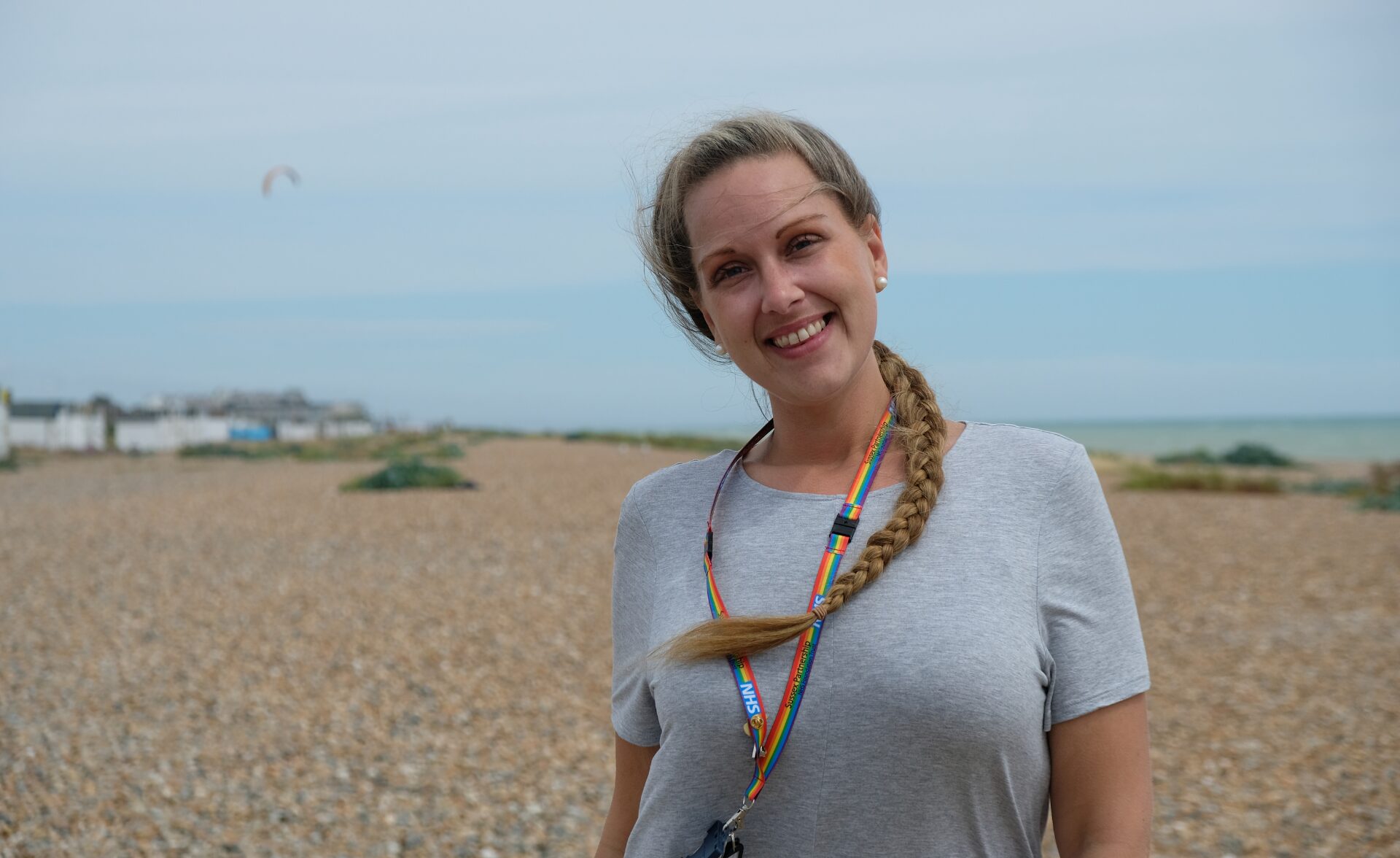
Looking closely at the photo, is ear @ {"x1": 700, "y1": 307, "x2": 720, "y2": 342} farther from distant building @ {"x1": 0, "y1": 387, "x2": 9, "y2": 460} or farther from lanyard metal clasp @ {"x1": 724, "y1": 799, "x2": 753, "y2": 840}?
distant building @ {"x1": 0, "y1": 387, "x2": 9, "y2": 460}

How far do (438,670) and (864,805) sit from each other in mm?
6501

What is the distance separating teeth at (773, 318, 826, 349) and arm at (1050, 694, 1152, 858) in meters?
0.61

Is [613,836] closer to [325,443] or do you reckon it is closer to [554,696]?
[554,696]

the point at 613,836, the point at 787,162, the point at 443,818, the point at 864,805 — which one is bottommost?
the point at 443,818

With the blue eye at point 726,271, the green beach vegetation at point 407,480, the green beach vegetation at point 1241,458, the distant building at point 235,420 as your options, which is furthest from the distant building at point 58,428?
the blue eye at point 726,271

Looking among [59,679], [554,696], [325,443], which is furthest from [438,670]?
[325,443]

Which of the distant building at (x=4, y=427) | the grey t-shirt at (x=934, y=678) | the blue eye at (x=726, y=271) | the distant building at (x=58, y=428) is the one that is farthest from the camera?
the distant building at (x=58, y=428)

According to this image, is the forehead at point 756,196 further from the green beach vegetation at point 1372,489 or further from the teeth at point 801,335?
the green beach vegetation at point 1372,489

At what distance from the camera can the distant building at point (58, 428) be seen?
4634 centimetres

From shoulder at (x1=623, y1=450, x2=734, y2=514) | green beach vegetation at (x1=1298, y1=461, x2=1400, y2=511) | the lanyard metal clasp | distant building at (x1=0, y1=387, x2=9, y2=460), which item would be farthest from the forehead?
distant building at (x1=0, y1=387, x2=9, y2=460)

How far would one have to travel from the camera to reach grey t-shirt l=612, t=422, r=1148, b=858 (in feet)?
4.50

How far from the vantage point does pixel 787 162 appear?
1555mm

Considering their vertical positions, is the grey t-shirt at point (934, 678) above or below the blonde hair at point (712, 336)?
below

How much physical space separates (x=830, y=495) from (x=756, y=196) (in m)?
0.44
